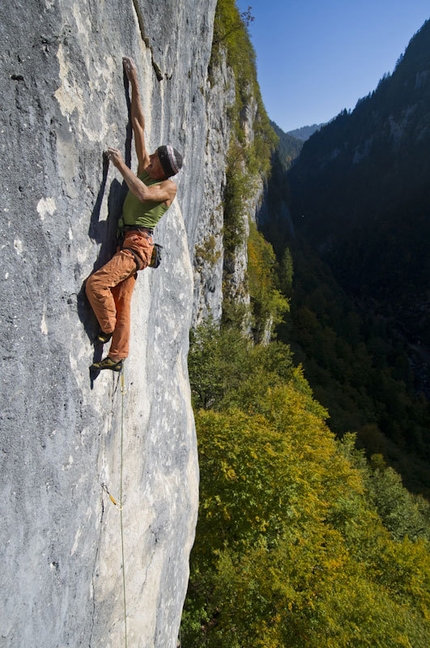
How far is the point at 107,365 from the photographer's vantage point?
14.1ft

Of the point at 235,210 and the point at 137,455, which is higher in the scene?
the point at 235,210

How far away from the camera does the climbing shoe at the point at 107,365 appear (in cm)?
423

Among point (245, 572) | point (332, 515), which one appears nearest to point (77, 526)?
point (245, 572)

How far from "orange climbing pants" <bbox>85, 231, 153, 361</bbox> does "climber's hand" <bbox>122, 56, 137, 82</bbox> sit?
1851 millimetres

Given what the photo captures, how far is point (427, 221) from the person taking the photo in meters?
126

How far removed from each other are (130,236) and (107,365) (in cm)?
146

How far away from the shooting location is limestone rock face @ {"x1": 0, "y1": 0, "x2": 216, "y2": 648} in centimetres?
318

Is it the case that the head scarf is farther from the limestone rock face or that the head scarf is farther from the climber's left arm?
the limestone rock face

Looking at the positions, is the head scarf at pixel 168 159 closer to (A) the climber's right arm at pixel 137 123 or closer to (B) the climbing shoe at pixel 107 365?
(A) the climber's right arm at pixel 137 123

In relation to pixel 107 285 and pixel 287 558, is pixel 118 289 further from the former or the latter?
pixel 287 558

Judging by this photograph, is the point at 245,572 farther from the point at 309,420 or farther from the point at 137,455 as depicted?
the point at 309,420

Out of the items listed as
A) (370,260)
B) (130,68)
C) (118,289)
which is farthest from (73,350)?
(370,260)

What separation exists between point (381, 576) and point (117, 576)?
12765 mm

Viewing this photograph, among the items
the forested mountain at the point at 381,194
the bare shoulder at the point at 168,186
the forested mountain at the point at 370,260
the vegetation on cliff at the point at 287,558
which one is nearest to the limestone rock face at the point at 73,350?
the bare shoulder at the point at 168,186
